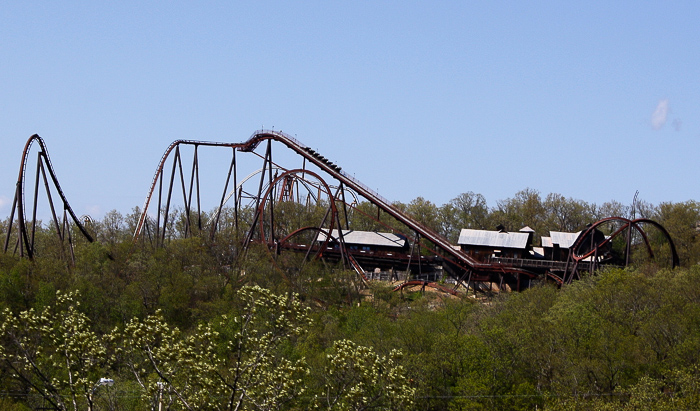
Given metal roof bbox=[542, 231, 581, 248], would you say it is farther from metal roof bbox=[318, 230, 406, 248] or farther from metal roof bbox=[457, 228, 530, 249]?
metal roof bbox=[318, 230, 406, 248]

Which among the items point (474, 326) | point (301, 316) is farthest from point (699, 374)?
point (301, 316)

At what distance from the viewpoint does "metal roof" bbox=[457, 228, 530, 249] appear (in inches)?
1764

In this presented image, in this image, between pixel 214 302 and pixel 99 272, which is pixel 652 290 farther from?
pixel 99 272

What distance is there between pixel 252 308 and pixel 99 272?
1026 inches

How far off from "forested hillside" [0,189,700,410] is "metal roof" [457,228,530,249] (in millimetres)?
6340

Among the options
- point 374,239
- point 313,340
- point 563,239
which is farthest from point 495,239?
point 313,340

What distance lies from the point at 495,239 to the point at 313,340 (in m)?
19.6

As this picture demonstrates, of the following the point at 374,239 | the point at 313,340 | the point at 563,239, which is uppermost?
the point at 563,239

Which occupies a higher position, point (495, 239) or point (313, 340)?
point (495, 239)

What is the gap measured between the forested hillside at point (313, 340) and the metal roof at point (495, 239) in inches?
250

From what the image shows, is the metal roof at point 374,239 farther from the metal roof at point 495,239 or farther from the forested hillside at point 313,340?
the forested hillside at point 313,340

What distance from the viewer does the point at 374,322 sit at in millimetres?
29797

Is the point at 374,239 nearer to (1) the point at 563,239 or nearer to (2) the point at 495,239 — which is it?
(2) the point at 495,239

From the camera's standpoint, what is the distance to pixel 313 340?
94.8 ft
